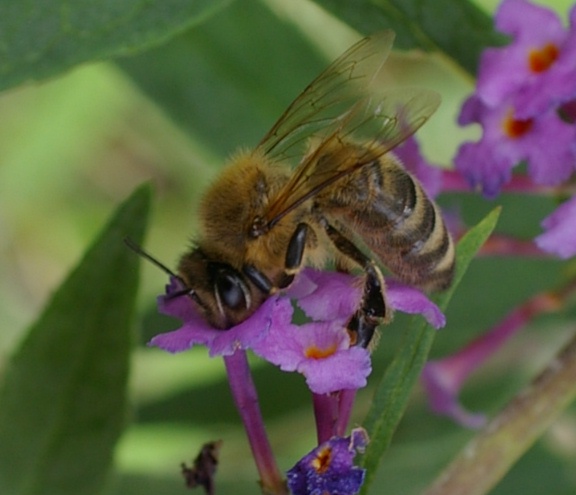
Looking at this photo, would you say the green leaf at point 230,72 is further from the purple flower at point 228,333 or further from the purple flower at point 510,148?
the purple flower at point 228,333

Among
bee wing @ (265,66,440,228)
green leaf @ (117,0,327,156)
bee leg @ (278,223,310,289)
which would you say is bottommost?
bee leg @ (278,223,310,289)

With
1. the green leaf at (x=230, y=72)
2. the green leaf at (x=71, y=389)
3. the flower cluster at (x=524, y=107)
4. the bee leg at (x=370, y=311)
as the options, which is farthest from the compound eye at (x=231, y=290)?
the green leaf at (x=230, y=72)

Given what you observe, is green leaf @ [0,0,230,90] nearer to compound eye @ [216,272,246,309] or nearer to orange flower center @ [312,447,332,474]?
compound eye @ [216,272,246,309]

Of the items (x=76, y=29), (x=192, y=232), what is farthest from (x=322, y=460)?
(x=192, y=232)

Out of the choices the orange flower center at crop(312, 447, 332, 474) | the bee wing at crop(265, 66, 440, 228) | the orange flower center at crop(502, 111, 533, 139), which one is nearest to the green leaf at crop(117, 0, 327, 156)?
the orange flower center at crop(502, 111, 533, 139)

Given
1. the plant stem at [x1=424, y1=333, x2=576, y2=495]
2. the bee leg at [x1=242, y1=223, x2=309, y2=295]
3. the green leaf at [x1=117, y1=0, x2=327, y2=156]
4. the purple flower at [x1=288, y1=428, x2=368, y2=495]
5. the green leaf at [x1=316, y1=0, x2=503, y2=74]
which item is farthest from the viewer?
the green leaf at [x1=117, y1=0, x2=327, y2=156]

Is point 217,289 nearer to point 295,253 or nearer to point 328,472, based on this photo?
point 295,253

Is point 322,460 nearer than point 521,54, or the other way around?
point 322,460
